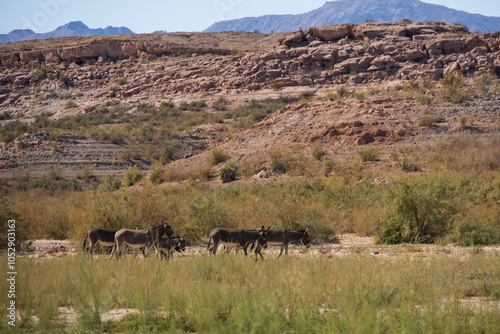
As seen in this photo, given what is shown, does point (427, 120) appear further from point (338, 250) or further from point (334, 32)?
point (334, 32)

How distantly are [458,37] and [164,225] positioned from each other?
49.5 metres

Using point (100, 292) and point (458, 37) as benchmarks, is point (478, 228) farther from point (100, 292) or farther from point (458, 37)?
point (458, 37)

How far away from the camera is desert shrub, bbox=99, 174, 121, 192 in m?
28.5

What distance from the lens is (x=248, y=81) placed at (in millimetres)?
56031

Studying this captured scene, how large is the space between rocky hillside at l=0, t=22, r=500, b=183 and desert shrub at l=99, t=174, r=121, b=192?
2.59 metres

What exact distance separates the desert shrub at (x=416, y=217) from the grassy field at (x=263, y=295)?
4744 mm

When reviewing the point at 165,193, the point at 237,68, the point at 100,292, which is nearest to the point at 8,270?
the point at 100,292

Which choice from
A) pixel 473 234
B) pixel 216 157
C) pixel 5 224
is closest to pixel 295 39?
pixel 216 157

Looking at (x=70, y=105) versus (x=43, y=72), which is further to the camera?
(x=43, y=72)

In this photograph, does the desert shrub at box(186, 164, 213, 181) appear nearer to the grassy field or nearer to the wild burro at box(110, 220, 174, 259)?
the wild burro at box(110, 220, 174, 259)

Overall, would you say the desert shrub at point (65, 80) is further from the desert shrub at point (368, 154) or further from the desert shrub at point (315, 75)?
the desert shrub at point (368, 154)

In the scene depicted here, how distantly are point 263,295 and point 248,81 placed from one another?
50.9m

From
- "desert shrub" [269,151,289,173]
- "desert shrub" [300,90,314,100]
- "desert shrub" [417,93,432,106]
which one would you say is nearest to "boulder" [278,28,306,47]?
"desert shrub" [300,90,314,100]

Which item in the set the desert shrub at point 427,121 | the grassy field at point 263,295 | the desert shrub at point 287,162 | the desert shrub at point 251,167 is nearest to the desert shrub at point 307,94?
the desert shrub at point 427,121
